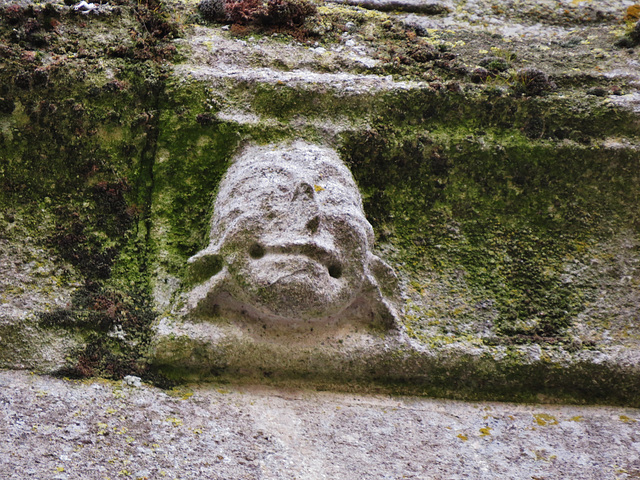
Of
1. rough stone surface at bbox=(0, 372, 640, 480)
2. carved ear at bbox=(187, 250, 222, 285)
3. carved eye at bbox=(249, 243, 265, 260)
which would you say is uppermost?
carved eye at bbox=(249, 243, 265, 260)

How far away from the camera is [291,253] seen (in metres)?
2.33

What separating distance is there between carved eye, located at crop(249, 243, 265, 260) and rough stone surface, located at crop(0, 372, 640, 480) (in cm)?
51

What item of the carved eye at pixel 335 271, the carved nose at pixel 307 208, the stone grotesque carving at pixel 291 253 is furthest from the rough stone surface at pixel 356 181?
the carved nose at pixel 307 208

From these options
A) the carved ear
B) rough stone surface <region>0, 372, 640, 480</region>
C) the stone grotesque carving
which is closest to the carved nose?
the stone grotesque carving

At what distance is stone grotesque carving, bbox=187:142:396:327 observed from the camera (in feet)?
7.61

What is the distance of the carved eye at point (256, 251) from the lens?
243 centimetres

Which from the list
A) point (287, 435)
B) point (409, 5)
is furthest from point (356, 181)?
point (409, 5)

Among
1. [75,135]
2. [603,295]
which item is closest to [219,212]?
[75,135]

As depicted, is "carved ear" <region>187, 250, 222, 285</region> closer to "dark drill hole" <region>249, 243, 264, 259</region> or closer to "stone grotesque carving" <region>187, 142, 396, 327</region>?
"stone grotesque carving" <region>187, 142, 396, 327</region>

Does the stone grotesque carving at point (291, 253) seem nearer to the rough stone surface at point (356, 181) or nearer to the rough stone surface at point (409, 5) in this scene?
the rough stone surface at point (356, 181)

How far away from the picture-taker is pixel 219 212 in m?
2.66

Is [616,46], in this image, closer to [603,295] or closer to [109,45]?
[603,295]

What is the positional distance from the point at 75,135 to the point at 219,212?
2.74 feet

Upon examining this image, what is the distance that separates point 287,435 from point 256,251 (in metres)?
0.70
